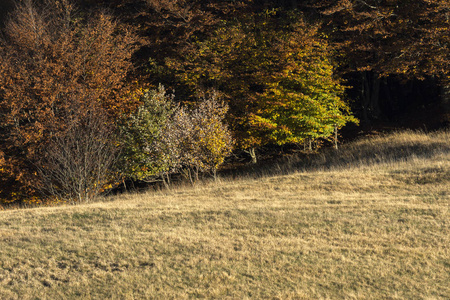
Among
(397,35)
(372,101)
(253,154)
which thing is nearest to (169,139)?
(253,154)

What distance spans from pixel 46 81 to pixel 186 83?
8.13 meters

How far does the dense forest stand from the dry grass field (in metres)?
7.20

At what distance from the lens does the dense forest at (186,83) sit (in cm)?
2409

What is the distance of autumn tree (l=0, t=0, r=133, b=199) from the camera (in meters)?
25.5

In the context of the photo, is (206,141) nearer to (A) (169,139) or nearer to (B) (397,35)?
(A) (169,139)

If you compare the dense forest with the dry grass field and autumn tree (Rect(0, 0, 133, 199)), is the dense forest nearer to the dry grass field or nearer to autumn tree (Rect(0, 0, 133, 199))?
autumn tree (Rect(0, 0, 133, 199))

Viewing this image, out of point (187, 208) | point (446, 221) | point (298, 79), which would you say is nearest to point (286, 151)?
point (298, 79)

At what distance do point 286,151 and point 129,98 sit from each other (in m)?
11.1

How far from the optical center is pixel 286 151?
107 ft

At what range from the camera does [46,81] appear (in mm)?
25812

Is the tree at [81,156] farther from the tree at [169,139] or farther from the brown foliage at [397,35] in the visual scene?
the brown foliage at [397,35]

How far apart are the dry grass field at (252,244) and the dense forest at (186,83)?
7.20 metres

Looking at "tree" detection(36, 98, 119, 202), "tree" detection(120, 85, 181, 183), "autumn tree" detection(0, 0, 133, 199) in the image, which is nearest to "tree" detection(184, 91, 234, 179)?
"tree" detection(120, 85, 181, 183)

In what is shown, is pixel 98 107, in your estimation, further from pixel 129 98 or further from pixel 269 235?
pixel 269 235
